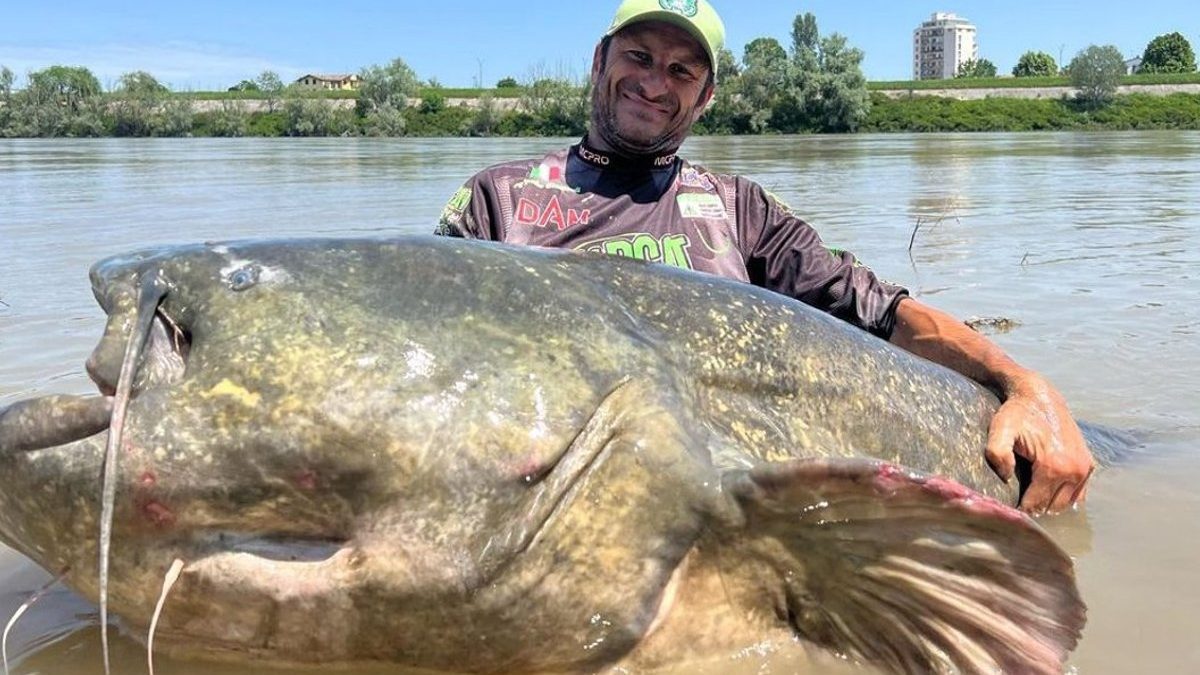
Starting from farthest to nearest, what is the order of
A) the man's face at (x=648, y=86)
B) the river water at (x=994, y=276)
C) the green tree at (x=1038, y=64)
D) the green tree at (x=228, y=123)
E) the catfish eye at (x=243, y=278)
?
the green tree at (x=1038, y=64)
the green tree at (x=228, y=123)
the man's face at (x=648, y=86)
the river water at (x=994, y=276)
the catfish eye at (x=243, y=278)

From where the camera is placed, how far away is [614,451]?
75.7 inches

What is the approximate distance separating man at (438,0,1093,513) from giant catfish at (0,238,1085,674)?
5.28 feet

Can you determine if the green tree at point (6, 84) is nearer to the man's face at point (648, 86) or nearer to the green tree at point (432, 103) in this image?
the green tree at point (432, 103)

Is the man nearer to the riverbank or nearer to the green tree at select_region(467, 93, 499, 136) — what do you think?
the riverbank

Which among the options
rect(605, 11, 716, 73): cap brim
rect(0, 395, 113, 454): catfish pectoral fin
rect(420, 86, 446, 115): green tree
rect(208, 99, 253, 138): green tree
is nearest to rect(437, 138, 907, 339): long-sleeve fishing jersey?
rect(605, 11, 716, 73): cap brim

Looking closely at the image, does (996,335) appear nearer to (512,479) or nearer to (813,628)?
(813,628)

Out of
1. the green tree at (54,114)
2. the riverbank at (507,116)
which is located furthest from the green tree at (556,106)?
the green tree at (54,114)

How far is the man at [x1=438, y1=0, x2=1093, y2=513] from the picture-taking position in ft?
12.1

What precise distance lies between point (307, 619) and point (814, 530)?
0.98 m

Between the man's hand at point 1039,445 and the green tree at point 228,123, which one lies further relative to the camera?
the green tree at point 228,123

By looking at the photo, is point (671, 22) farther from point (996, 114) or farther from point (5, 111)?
point (5, 111)

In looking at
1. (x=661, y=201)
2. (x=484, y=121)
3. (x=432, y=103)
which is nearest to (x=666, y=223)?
(x=661, y=201)

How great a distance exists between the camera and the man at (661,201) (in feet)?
12.1

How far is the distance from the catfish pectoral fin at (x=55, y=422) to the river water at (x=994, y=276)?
0.58 metres
